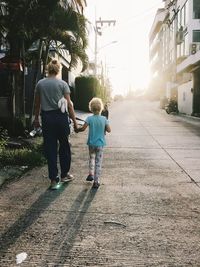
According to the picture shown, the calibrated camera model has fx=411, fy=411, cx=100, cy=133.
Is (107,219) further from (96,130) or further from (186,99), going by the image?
(186,99)

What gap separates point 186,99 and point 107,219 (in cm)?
3163

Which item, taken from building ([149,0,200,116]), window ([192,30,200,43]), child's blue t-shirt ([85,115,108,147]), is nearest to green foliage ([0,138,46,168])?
child's blue t-shirt ([85,115,108,147])

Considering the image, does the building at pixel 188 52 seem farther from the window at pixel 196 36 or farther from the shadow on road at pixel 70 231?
the shadow on road at pixel 70 231

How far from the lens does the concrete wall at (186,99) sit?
33.2 m

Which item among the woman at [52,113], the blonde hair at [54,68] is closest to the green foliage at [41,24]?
the blonde hair at [54,68]

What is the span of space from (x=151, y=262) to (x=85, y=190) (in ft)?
8.99

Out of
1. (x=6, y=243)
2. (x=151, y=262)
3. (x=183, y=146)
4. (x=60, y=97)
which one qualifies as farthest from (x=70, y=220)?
(x=183, y=146)

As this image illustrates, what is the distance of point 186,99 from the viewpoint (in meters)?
35.2

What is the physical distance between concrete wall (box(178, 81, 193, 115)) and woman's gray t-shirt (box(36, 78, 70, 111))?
27.7 meters

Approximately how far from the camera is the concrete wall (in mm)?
33250

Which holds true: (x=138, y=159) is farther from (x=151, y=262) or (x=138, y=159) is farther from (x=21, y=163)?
(x=151, y=262)

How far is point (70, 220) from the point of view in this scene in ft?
15.0

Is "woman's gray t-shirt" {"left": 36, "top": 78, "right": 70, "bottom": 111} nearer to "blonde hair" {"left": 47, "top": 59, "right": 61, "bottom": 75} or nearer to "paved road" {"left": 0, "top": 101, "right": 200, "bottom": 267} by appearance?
"blonde hair" {"left": 47, "top": 59, "right": 61, "bottom": 75}

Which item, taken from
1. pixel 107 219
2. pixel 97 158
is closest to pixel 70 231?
pixel 107 219
